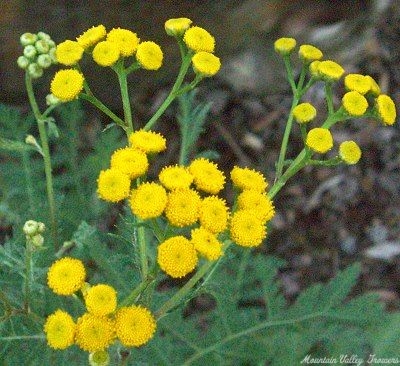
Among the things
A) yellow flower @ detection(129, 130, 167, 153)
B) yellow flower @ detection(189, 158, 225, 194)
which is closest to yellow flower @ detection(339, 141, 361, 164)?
yellow flower @ detection(189, 158, 225, 194)

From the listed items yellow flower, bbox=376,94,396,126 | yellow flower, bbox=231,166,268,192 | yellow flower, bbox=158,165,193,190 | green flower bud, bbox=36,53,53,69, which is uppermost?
green flower bud, bbox=36,53,53,69

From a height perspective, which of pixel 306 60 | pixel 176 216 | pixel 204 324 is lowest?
pixel 204 324

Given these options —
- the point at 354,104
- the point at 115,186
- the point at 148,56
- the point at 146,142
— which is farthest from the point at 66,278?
the point at 354,104

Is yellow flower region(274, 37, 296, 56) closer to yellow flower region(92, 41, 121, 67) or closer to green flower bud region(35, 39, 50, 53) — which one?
yellow flower region(92, 41, 121, 67)

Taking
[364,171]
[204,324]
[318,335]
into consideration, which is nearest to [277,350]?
[318,335]

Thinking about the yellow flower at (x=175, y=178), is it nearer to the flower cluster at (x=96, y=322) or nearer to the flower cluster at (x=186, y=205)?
the flower cluster at (x=186, y=205)

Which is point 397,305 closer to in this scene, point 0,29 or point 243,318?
point 243,318

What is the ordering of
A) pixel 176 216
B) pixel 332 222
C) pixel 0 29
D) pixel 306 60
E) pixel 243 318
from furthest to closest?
pixel 332 222, pixel 0 29, pixel 243 318, pixel 306 60, pixel 176 216
